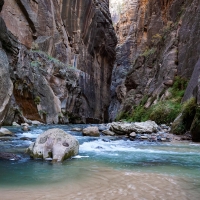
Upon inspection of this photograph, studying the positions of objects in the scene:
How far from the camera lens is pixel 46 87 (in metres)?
24.6

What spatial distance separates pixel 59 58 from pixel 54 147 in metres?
29.3

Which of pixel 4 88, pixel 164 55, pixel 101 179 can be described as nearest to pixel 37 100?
pixel 164 55

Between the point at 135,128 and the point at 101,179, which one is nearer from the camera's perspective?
the point at 101,179

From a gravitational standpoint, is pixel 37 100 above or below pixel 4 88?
above

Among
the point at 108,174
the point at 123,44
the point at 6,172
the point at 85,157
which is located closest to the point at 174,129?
the point at 85,157

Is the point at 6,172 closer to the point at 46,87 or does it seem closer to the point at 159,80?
the point at 159,80

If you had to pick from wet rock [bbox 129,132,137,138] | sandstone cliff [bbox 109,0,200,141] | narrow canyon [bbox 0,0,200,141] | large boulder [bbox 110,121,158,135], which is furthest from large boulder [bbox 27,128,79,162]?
sandstone cliff [bbox 109,0,200,141]

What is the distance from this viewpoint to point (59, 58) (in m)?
33.9

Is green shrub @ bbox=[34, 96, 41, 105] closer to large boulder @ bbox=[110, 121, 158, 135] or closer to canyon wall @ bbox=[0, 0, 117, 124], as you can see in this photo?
canyon wall @ bbox=[0, 0, 117, 124]

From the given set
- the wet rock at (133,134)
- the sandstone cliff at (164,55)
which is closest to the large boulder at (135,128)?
the wet rock at (133,134)

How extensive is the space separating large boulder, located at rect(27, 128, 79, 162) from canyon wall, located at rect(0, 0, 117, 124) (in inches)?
119

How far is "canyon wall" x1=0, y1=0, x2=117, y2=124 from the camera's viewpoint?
2145 cm

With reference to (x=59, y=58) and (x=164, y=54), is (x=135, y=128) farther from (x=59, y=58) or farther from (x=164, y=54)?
(x=59, y=58)

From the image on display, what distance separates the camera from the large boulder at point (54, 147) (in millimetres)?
5562
